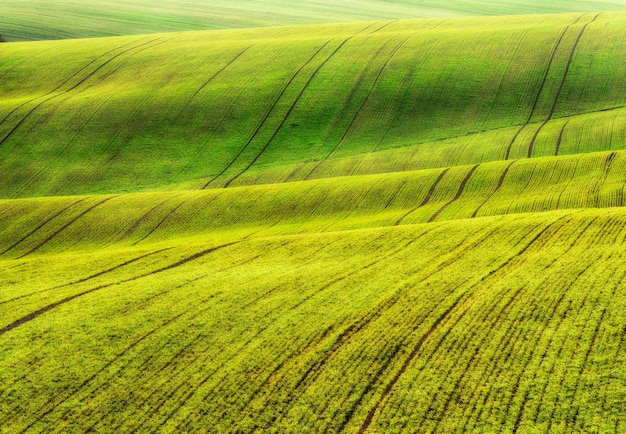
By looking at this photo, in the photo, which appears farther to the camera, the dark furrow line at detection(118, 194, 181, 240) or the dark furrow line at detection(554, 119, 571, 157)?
the dark furrow line at detection(554, 119, 571, 157)

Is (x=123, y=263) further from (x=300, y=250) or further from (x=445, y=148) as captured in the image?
(x=445, y=148)

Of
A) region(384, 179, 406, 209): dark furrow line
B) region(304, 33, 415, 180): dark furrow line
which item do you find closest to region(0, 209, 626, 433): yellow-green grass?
region(384, 179, 406, 209): dark furrow line

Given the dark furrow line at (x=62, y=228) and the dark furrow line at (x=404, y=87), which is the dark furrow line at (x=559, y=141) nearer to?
the dark furrow line at (x=404, y=87)

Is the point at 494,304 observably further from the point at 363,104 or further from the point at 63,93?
the point at 63,93

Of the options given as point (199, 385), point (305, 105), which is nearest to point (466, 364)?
point (199, 385)

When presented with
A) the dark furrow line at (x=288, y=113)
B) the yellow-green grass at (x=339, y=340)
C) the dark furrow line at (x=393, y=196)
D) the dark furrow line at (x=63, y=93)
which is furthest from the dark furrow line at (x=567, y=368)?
the dark furrow line at (x=63, y=93)

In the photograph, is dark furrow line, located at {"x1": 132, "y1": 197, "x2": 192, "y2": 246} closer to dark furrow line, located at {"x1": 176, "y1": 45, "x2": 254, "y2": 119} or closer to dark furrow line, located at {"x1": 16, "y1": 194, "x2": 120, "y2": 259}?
dark furrow line, located at {"x1": 16, "y1": 194, "x2": 120, "y2": 259}
